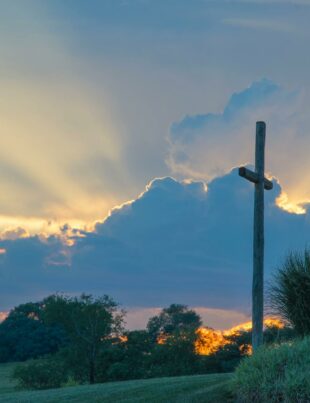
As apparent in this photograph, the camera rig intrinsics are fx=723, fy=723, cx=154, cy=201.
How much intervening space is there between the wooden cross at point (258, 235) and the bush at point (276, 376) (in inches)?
130

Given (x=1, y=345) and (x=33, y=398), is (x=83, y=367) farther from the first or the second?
(x=1, y=345)

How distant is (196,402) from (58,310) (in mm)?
33593

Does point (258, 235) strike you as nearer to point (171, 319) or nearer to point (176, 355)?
point (176, 355)

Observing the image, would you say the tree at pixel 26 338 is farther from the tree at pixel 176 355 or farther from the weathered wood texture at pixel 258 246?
the weathered wood texture at pixel 258 246

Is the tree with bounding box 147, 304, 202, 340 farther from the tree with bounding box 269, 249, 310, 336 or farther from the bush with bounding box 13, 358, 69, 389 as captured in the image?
the tree with bounding box 269, 249, 310, 336

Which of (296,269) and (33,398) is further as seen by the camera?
(33,398)

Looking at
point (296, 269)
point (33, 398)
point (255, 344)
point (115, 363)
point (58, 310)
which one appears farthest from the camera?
point (58, 310)

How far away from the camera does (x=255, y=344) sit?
69.8 feet

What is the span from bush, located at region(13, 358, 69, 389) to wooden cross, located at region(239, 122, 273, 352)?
27945 mm

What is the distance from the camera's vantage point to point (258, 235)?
22.2 m

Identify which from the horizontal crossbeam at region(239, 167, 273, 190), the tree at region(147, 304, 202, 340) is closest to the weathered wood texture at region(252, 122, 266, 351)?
the horizontal crossbeam at region(239, 167, 273, 190)

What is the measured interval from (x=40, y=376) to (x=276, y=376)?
3326 centimetres

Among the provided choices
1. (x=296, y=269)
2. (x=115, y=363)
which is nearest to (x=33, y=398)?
(x=296, y=269)

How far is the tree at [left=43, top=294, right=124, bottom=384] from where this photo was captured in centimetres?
4797
